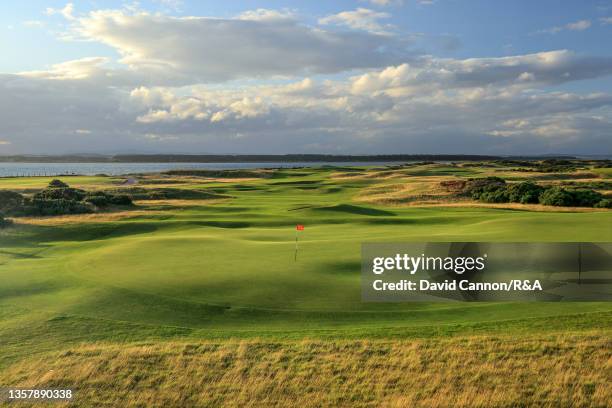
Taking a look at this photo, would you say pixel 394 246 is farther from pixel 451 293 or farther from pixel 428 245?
pixel 451 293

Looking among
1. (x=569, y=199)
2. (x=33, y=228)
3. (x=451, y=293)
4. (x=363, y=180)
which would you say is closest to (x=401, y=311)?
(x=451, y=293)

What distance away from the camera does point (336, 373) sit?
1091 cm

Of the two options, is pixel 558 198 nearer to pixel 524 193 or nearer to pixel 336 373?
pixel 524 193

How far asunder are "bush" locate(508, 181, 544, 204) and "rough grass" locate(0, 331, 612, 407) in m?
42.9

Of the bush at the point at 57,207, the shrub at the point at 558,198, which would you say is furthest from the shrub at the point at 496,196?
the bush at the point at 57,207

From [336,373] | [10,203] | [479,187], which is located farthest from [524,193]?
[10,203]

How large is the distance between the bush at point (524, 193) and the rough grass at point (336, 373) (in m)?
42.9

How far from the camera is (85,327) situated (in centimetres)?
1291

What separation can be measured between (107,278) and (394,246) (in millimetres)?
11231

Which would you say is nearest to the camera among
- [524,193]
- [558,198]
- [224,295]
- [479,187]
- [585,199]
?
[224,295]

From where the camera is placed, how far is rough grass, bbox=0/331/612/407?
10.0 m

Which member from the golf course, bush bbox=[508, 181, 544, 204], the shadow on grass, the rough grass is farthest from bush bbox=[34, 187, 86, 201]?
bush bbox=[508, 181, 544, 204]

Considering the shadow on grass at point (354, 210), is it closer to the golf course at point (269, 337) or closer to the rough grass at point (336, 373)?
the golf course at point (269, 337)

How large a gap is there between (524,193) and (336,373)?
48.6 metres
